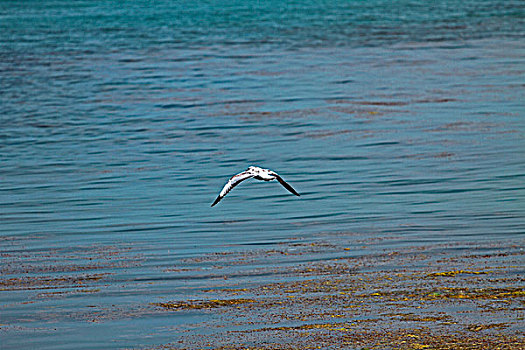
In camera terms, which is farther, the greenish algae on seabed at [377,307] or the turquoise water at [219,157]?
the turquoise water at [219,157]

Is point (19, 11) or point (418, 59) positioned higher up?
point (19, 11)

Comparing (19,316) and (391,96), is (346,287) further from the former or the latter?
(391,96)

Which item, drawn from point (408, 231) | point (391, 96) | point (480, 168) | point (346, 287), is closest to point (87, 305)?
point (346, 287)

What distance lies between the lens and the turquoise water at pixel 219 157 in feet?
29.8

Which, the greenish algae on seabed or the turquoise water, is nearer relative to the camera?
the greenish algae on seabed

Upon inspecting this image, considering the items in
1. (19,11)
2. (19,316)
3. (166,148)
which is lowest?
(19,316)

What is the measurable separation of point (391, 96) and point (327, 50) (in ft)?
27.2

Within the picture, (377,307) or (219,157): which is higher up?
(219,157)

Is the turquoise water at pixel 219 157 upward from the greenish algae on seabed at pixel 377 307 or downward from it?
upward

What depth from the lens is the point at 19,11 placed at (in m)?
43.4

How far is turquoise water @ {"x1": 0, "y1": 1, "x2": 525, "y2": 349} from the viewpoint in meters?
9.07

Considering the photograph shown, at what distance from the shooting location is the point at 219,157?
14891mm

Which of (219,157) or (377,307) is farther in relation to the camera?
(219,157)

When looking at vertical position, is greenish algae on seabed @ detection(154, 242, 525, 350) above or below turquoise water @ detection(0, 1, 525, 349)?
below
